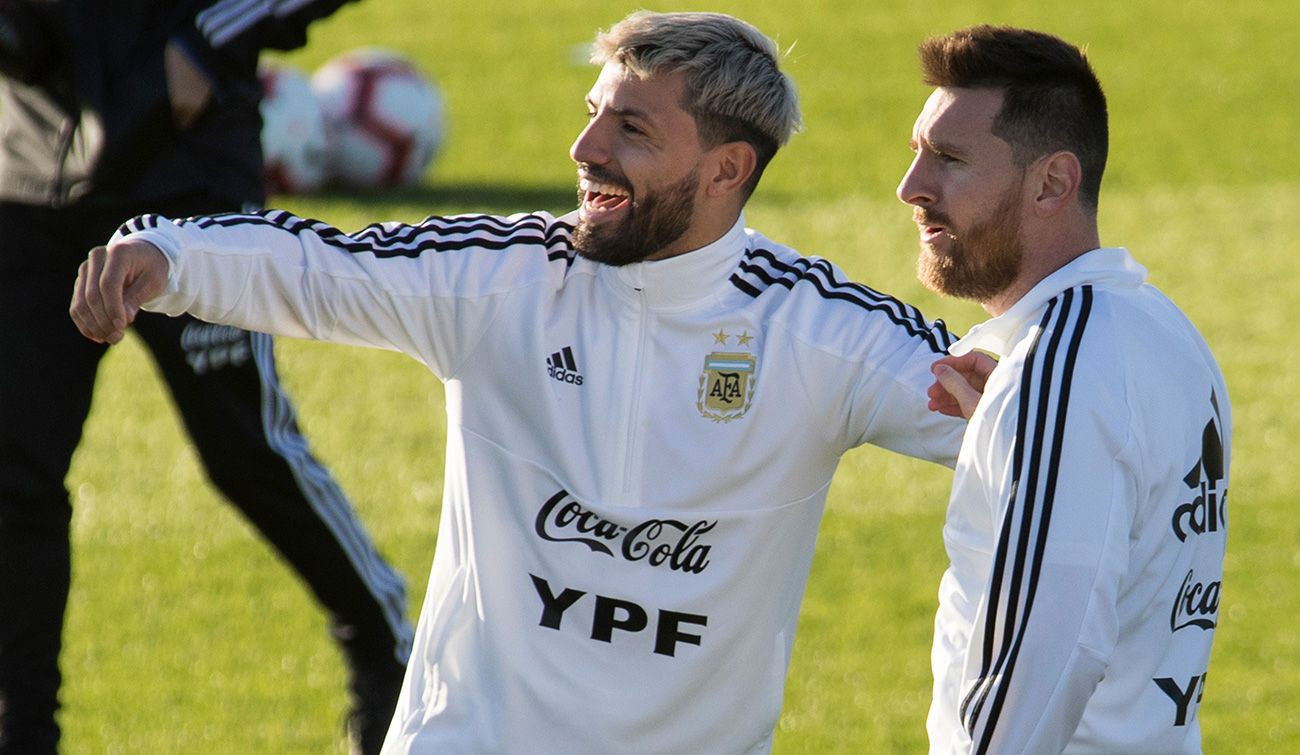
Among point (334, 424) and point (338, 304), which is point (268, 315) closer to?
point (338, 304)

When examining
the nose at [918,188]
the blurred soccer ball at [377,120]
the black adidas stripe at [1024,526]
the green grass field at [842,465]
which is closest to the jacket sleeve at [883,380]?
the nose at [918,188]

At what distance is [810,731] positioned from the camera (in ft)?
17.9

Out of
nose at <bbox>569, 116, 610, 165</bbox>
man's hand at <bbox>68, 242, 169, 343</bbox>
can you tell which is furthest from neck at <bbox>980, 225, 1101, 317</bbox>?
man's hand at <bbox>68, 242, 169, 343</bbox>

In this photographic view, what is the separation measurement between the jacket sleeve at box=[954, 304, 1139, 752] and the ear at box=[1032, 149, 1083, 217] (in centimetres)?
45

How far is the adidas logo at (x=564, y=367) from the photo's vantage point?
3.59 meters

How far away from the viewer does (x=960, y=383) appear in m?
3.28

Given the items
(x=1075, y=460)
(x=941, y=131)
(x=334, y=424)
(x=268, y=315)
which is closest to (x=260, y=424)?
(x=268, y=315)

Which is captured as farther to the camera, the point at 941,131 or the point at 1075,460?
the point at 941,131

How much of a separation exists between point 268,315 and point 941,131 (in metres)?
1.24

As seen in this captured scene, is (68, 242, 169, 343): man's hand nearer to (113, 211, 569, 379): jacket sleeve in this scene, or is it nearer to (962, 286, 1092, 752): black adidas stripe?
(113, 211, 569, 379): jacket sleeve

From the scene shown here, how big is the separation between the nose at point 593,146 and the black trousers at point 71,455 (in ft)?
5.12

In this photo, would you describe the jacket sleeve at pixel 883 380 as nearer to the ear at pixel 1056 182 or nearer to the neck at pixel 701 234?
the neck at pixel 701 234

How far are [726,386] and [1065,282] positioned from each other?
718 mm

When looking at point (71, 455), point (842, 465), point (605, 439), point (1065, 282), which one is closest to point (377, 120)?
point (842, 465)
